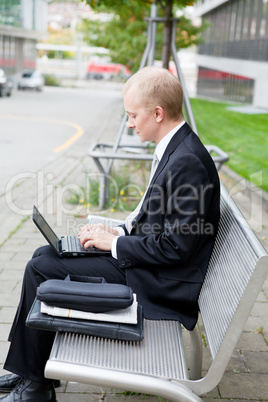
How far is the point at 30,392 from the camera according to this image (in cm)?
275

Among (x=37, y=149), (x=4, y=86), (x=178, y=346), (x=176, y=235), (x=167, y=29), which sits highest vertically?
(x=167, y=29)

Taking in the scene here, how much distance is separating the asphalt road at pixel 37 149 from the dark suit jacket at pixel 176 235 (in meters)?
3.39

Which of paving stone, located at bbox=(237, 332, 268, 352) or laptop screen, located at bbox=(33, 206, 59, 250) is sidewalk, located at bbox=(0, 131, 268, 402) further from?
laptop screen, located at bbox=(33, 206, 59, 250)

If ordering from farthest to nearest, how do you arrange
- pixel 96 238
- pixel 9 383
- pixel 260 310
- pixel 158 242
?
pixel 260 310 < pixel 9 383 < pixel 96 238 < pixel 158 242

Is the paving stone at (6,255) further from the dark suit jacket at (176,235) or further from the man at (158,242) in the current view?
the dark suit jacket at (176,235)

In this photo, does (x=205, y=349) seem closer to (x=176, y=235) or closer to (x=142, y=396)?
(x=142, y=396)

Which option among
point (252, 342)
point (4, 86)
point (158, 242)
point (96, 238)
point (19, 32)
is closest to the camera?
point (158, 242)

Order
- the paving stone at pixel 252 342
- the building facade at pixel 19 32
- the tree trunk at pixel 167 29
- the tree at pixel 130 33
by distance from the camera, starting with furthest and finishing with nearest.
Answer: the building facade at pixel 19 32, the tree at pixel 130 33, the tree trunk at pixel 167 29, the paving stone at pixel 252 342

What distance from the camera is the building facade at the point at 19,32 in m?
48.5

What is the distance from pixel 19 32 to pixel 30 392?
51.5 m

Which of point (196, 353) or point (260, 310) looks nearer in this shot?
point (196, 353)

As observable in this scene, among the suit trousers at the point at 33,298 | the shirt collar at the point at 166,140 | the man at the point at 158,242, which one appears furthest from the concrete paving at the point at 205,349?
the shirt collar at the point at 166,140

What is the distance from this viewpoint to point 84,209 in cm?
698

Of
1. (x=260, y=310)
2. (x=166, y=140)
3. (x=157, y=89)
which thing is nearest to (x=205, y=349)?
(x=260, y=310)
